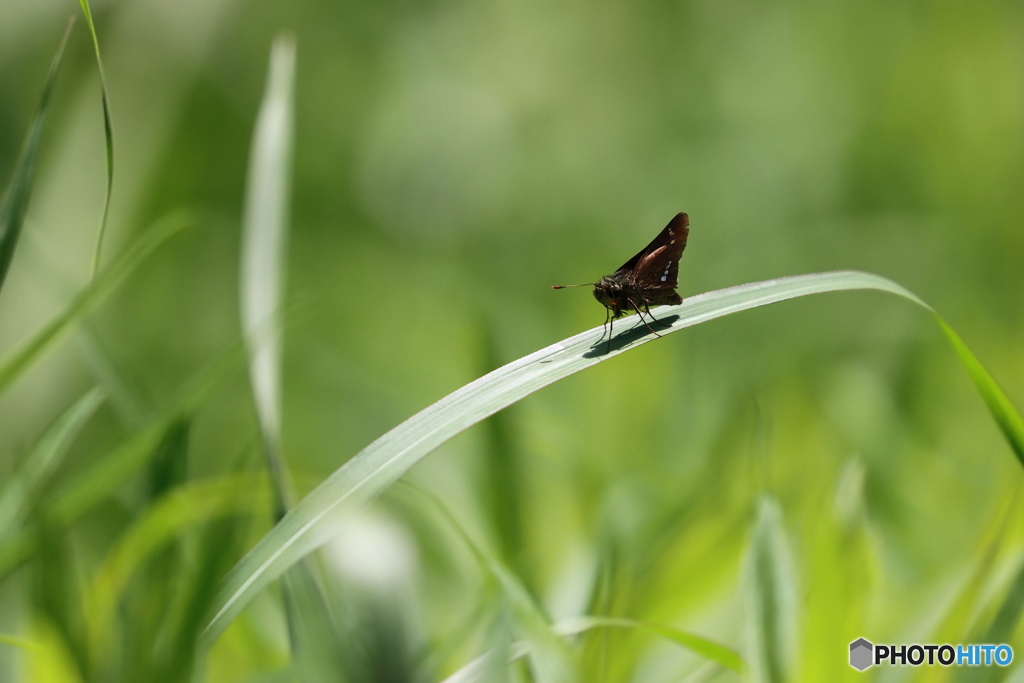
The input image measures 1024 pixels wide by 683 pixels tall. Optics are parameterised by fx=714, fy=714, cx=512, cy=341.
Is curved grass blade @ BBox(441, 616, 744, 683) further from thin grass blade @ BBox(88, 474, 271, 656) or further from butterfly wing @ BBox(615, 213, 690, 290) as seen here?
butterfly wing @ BBox(615, 213, 690, 290)

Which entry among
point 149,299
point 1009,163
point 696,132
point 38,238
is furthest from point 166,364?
point 1009,163

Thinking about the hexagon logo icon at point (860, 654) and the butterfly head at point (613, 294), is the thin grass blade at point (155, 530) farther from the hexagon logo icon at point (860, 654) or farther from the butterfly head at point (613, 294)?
the hexagon logo icon at point (860, 654)

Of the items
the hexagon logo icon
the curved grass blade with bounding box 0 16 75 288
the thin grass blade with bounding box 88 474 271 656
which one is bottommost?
the hexagon logo icon

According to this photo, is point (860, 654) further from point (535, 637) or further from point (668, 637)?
point (535, 637)

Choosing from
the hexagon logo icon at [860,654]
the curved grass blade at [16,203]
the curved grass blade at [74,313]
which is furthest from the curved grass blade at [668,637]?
the curved grass blade at [16,203]

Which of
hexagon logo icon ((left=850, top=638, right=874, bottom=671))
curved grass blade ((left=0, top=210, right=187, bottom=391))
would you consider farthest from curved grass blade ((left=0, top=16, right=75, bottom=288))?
hexagon logo icon ((left=850, top=638, right=874, bottom=671))

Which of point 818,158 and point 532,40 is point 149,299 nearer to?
point 532,40
